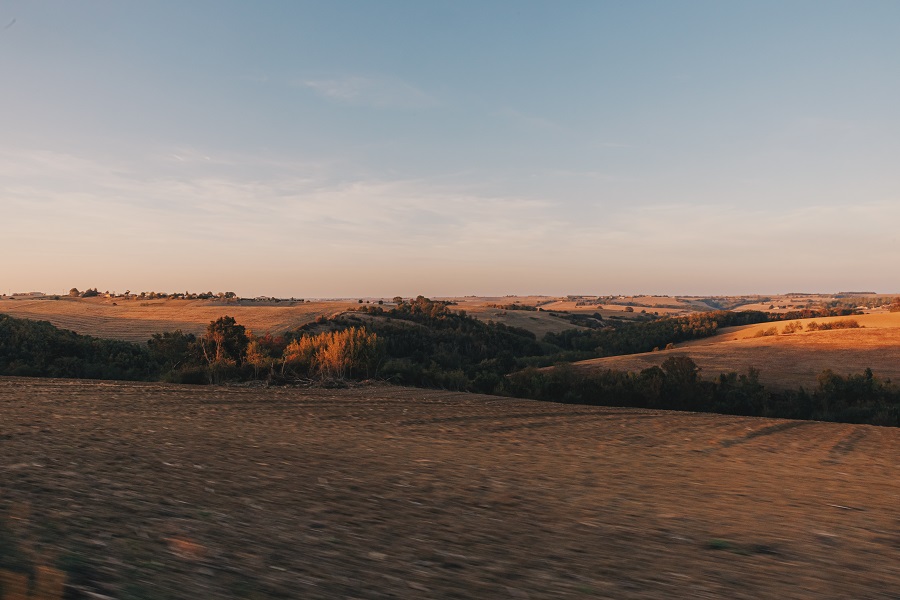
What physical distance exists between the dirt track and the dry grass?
73.6ft

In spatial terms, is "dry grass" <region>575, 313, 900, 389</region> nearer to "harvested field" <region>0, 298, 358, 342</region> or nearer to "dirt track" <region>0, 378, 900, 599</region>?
"dirt track" <region>0, 378, 900, 599</region>

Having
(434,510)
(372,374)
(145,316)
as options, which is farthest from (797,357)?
(145,316)

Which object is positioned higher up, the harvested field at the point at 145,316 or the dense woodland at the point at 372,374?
the harvested field at the point at 145,316

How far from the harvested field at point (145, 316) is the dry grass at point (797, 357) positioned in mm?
32495

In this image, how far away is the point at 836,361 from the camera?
3434 centimetres

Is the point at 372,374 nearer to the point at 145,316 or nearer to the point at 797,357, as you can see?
the point at 797,357

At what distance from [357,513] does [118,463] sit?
11.1 feet

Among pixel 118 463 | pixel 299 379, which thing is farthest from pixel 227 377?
pixel 118 463

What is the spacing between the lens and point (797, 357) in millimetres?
36188

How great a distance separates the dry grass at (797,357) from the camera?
3089cm

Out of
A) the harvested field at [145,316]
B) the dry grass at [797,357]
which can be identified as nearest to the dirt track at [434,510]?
the dry grass at [797,357]

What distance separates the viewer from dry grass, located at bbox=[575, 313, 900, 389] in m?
30.9

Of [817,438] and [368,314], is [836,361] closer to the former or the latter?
[817,438]

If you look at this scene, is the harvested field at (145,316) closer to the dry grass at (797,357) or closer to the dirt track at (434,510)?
the dry grass at (797,357)
